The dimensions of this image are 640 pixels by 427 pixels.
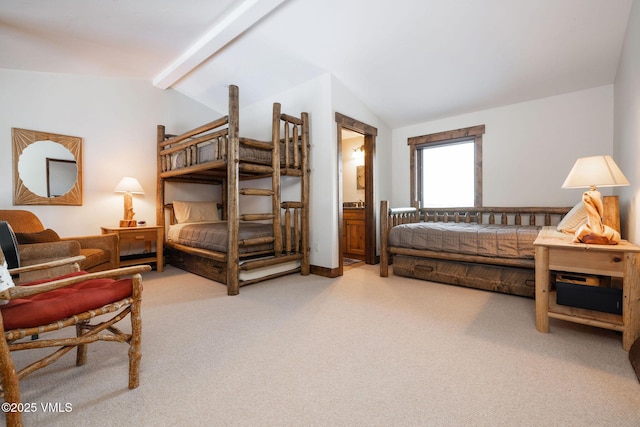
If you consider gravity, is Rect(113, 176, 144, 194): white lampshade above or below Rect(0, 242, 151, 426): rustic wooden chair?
above

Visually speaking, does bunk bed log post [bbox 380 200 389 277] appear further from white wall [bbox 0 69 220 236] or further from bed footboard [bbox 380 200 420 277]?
white wall [bbox 0 69 220 236]

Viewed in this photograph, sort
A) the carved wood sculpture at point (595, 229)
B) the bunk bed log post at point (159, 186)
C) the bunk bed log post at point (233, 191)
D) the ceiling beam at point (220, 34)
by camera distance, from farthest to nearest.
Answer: the bunk bed log post at point (159, 186) → the bunk bed log post at point (233, 191) → the ceiling beam at point (220, 34) → the carved wood sculpture at point (595, 229)

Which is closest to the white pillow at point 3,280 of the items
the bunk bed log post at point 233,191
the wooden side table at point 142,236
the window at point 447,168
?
the bunk bed log post at point 233,191

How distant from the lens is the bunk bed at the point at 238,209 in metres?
3.11

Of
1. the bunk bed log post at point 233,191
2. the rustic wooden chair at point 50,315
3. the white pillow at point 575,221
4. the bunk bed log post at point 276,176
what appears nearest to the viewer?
the rustic wooden chair at point 50,315

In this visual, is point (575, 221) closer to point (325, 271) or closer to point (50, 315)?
point (325, 271)

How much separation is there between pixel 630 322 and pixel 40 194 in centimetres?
579

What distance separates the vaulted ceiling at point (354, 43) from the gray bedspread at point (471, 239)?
182 centimetres

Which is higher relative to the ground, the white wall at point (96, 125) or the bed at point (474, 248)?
the white wall at point (96, 125)

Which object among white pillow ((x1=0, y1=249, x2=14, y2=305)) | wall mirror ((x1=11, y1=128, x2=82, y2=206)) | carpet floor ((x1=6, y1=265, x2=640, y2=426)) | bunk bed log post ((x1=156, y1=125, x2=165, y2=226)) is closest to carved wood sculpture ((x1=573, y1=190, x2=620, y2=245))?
carpet floor ((x1=6, y1=265, x2=640, y2=426))

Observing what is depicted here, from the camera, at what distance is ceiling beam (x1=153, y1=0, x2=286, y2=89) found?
2.74 metres

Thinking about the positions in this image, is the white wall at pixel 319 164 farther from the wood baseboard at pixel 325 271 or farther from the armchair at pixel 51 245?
the armchair at pixel 51 245

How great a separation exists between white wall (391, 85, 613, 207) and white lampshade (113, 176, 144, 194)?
15.5 ft

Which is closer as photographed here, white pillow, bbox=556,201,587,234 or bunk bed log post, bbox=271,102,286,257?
white pillow, bbox=556,201,587,234
